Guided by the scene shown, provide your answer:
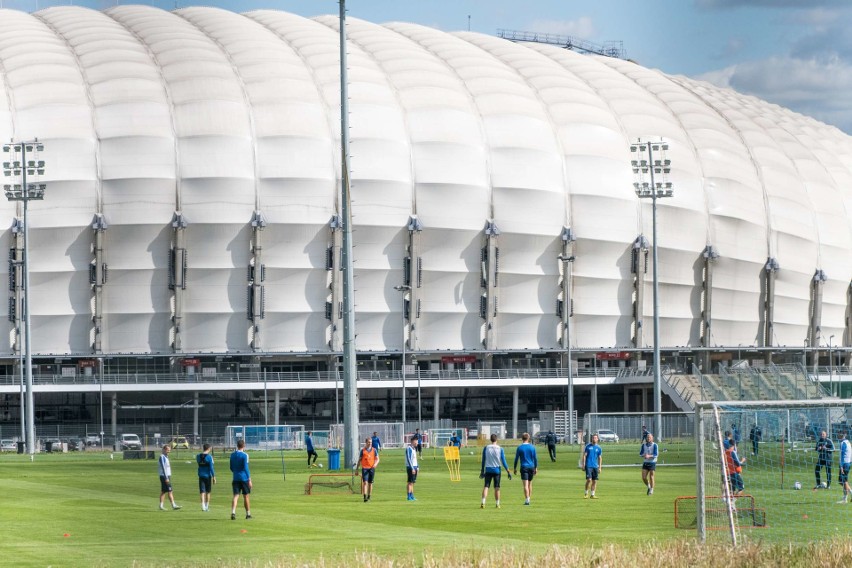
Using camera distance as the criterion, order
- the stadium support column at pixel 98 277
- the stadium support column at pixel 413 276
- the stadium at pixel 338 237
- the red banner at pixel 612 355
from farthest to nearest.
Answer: the red banner at pixel 612 355
the stadium support column at pixel 413 276
the stadium at pixel 338 237
the stadium support column at pixel 98 277

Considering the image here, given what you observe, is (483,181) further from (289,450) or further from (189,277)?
(289,450)

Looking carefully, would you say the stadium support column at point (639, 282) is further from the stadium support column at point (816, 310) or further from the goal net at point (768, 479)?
the goal net at point (768, 479)

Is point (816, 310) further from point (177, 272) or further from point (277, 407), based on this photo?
point (177, 272)

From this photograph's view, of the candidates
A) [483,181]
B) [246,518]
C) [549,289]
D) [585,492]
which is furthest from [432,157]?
[246,518]

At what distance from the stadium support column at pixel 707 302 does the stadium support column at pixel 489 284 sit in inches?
726

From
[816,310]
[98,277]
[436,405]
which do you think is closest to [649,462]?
[436,405]

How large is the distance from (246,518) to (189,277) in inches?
2931

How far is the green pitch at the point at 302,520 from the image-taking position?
24469 millimetres

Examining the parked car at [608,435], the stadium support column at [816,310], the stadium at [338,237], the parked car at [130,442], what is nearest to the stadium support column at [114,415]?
the stadium at [338,237]

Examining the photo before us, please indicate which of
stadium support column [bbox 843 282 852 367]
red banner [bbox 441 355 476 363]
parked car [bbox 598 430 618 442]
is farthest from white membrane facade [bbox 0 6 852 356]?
parked car [bbox 598 430 618 442]

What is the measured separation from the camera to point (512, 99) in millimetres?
114375

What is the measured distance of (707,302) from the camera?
389 ft

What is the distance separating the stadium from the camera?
10350cm

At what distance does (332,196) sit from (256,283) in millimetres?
8180
